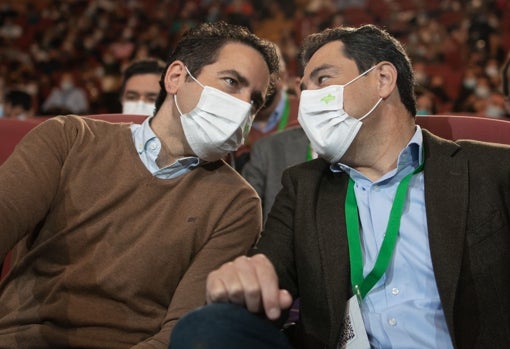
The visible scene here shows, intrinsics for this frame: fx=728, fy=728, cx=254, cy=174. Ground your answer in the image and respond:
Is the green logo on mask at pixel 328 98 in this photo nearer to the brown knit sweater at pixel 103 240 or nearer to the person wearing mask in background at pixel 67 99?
the brown knit sweater at pixel 103 240

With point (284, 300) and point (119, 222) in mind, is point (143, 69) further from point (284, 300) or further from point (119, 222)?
point (284, 300)

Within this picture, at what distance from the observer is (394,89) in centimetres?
201

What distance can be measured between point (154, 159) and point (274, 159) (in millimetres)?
1130

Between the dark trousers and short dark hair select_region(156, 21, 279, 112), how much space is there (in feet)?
3.35

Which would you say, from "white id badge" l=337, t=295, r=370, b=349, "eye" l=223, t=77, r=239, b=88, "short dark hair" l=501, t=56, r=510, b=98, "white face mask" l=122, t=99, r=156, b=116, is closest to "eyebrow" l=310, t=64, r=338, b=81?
"eye" l=223, t=77, r=239, b=88

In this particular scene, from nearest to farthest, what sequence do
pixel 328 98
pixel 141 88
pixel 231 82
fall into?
pixel 328 98 → pixel 231 82 → pixel 141 88

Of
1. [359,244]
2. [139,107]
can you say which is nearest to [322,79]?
[359,244]

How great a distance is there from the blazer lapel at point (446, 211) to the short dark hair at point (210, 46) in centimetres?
61

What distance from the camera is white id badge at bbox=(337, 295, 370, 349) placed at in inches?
63.5

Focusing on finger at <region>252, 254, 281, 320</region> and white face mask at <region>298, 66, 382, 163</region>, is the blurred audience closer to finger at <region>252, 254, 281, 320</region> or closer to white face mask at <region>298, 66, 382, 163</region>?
white face mask at <region>298, 66, 382, 163</region>

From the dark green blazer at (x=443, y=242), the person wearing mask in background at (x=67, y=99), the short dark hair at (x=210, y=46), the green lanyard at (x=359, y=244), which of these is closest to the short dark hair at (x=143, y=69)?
the short dark hair at (x=210, y=46)

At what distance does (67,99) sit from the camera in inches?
395

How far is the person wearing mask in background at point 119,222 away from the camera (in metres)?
1.80

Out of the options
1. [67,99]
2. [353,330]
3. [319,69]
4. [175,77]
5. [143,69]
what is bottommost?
[67,99]
